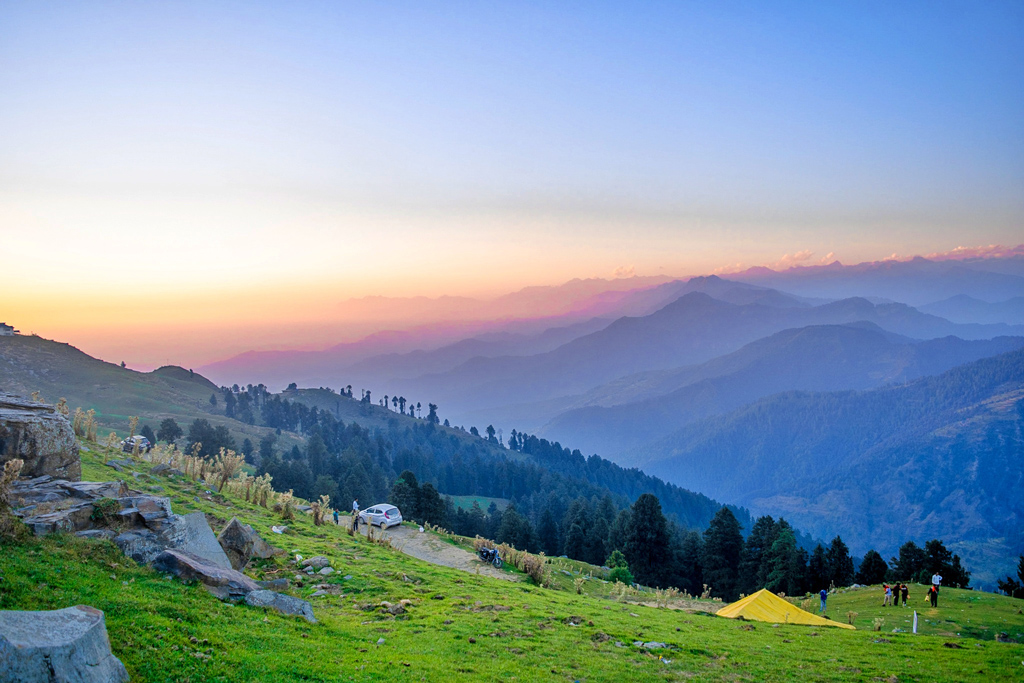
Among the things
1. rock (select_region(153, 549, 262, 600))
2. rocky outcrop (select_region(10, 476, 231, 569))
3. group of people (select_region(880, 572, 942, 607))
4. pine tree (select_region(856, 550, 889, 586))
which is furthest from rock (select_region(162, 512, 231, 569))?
pine tree (select_region(856, 550, 889, 586))

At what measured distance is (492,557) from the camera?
3059 cm

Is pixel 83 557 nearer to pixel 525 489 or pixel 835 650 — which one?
pixel 835 650

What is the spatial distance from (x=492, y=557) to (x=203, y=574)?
20270 millimetres

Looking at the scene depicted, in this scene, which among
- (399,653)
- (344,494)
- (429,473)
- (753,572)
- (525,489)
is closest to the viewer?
(399,653)

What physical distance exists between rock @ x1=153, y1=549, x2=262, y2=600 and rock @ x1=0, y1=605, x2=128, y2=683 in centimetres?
432

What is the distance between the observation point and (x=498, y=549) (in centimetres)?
3192

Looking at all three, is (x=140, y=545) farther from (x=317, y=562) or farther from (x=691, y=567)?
(x=691, y=567)

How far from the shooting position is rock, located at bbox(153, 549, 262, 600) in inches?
483

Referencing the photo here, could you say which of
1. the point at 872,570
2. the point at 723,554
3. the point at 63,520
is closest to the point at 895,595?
the point at 872,570

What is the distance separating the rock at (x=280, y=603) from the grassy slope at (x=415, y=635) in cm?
38

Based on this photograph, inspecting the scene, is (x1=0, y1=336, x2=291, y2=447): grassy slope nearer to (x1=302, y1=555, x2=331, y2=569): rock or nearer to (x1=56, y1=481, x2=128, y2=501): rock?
(x1=302, y1=555, x2=331, y2=569): rock

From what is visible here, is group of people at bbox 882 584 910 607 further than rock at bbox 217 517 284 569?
Yes

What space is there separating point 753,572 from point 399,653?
2517 inches

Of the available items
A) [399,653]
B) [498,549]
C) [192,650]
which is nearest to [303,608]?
[399,653]
